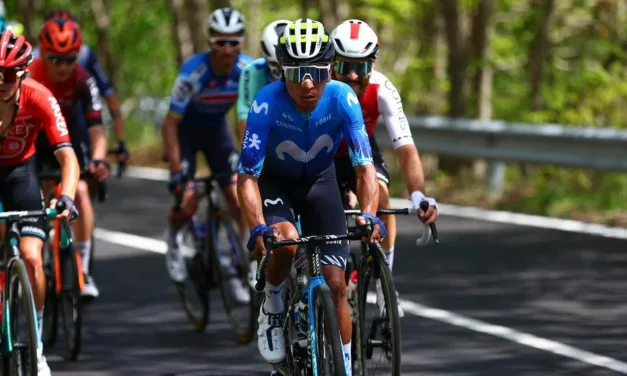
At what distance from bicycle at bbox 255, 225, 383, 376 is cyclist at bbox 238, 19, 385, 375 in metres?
0.08

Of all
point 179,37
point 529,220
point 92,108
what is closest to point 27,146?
point 92,108

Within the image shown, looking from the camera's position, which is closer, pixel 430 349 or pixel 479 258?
pixel 430 349

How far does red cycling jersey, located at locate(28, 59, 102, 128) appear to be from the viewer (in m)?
10.9

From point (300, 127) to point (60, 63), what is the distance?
3461 mm

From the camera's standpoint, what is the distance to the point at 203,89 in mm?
10688

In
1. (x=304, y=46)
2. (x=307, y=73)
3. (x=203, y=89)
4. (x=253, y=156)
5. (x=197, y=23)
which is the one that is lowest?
(x=197, y=23)

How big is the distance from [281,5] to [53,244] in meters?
29.3

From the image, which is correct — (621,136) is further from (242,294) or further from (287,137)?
(287,137)

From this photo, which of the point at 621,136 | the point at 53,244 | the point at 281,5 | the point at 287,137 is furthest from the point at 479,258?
the point at 281,5

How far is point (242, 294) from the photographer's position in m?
10.4

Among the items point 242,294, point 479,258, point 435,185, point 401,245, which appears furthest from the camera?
point 435,185

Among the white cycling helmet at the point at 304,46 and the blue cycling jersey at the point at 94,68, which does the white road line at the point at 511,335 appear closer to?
the white cycling helmet at the point at 304,46

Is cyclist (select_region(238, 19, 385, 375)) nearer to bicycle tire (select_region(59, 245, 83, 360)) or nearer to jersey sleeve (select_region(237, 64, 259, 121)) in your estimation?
jersey sleeve (select_region(237, 64, 259, 121))

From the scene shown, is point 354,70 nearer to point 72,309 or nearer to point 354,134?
point 354,134
